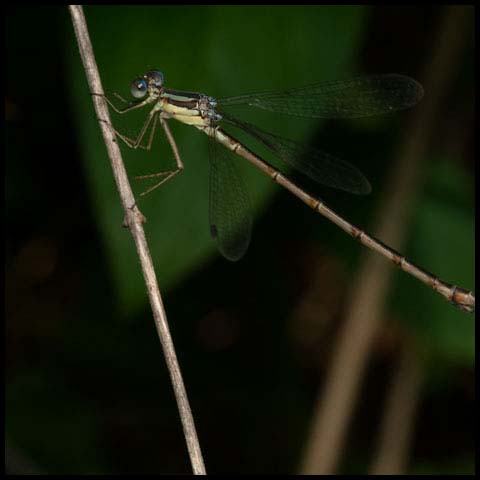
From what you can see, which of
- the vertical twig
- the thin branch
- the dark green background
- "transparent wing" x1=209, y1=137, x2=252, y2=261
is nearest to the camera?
the thin branch

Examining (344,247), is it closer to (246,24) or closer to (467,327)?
(467,327)

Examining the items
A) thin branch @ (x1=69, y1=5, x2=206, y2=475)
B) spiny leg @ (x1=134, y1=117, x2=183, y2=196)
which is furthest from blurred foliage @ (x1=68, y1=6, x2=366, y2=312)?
thin branch @ (x1=69, y1=5, x2=206, y2=475)

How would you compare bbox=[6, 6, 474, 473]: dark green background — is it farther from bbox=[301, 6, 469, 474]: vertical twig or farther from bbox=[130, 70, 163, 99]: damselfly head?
bbox=[130, 70, 163, 99]: damselfly head

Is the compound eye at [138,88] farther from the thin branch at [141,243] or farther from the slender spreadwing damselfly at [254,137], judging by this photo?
the thin branch at [141,243]

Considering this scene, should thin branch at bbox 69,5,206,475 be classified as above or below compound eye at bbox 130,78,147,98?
below

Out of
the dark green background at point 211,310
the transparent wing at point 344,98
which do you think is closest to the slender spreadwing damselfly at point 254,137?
the transparent wing at point 344,98

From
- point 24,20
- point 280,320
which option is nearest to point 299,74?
point 24,20
